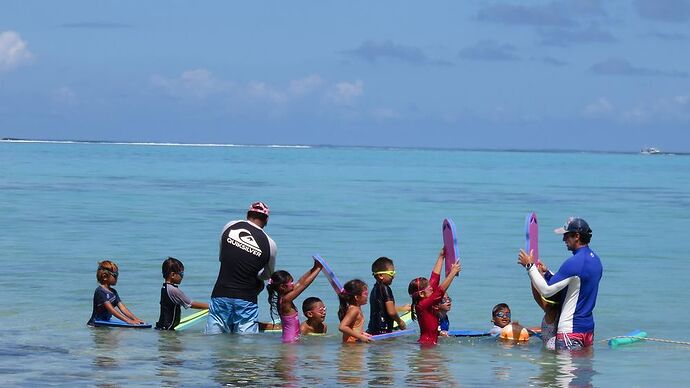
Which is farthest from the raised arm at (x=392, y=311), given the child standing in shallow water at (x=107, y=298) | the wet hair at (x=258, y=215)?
the child standing in shallow water at (x=107, y=298)

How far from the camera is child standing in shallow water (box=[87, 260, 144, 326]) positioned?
48.3 ft

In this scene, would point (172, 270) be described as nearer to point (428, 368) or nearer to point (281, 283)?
point (281, 283)

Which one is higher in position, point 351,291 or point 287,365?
point 351,291

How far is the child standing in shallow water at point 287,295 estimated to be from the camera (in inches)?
532

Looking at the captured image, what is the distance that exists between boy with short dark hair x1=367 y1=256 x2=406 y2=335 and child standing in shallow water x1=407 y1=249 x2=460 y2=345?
250mm

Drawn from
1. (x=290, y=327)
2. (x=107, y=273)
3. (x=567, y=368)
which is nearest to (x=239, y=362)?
(x=290, y=327)

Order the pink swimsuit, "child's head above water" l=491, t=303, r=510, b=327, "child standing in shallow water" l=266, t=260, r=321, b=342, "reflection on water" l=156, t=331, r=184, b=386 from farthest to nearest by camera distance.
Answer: "child's head above water" l=491, t=303, r=510, b=327
the pink swimsuit
"child standing in shallow water" l=266, t=260, r=321, b=342
"reflection on water" l=156, t=331, r=184, b=386

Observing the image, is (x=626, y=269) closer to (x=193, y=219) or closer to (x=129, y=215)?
(x=193, y=219)

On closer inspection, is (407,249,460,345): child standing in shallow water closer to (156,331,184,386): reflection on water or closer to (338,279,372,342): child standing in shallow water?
(338,279,372,342): child standing in shallow water

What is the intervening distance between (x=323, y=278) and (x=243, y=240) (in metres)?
9.66

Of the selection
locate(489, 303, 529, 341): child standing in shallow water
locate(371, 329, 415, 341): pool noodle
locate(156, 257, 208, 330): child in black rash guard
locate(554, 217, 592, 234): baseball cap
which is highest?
locate(554, 217, 592, 234): baseball cap

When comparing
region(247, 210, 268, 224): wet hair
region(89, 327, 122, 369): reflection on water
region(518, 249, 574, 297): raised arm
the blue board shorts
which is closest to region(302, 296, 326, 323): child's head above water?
the blue board shorts

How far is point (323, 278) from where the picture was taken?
23.0m

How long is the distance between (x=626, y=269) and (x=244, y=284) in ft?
49.0
